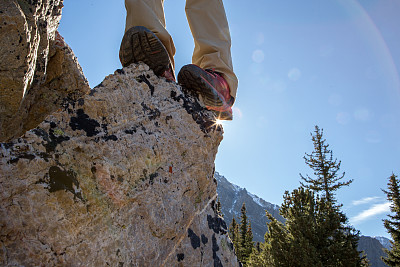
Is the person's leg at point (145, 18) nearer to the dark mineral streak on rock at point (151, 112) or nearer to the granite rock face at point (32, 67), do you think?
the dark mineral streak on rock at point (151, 112)

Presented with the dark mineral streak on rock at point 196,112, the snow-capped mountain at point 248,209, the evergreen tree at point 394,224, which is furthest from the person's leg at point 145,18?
the snow-capped mountain at point 248,209

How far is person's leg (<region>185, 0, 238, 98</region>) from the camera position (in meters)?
2.08

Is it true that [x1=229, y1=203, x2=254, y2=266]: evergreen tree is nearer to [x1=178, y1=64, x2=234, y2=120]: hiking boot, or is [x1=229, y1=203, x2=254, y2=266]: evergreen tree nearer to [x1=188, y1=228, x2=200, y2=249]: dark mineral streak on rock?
[x1=178, y1=64, x2=234, y2=120]: hiking boot

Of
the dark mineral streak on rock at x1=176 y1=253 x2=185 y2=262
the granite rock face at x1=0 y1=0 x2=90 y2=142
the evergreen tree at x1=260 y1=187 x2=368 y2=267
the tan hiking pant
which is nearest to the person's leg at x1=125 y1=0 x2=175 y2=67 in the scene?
the tan hiking pant

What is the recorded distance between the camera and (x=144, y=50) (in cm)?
177

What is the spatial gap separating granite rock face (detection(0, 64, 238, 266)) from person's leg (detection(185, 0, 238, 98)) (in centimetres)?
46

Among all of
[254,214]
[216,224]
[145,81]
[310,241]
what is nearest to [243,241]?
[310,241]

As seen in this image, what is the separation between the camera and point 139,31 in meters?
1.64

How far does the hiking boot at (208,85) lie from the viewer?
177 centimetres

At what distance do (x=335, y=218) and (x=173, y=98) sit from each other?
10.5 m

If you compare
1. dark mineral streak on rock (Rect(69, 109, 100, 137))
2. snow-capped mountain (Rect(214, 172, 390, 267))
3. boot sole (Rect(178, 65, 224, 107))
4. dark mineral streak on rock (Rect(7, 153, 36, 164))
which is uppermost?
snow-capped mountain (Rect(214, 172, 390, 267))

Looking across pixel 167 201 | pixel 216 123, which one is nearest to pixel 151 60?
pixel 216 123

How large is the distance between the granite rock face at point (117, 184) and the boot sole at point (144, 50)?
0.28 feet

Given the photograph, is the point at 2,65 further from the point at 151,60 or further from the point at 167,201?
the point at 167,201
